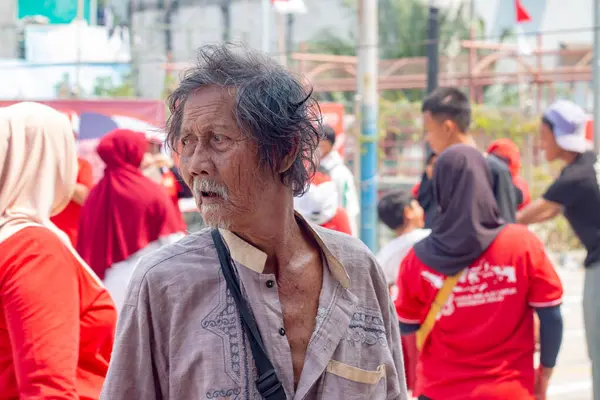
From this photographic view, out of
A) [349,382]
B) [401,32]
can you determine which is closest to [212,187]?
[349,382]

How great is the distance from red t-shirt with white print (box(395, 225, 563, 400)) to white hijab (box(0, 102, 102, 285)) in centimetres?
174

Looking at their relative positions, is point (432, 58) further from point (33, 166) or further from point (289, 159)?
point (289, 159)

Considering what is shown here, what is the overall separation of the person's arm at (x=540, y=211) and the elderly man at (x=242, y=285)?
129 inches

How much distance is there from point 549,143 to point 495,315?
66.9 inches

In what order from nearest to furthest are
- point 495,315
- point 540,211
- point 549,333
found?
point 495,315
point 549,333
point 540,211

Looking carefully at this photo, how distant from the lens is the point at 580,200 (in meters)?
5.16

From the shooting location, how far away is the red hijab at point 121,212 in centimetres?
559

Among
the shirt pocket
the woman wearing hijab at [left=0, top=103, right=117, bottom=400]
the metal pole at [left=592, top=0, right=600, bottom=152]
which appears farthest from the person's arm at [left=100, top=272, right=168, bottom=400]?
the metal pole at [left=592, top=0, right=600, bottom=152]

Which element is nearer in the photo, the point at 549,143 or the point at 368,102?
the point at 549,143

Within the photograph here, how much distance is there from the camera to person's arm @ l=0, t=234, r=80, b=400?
8.57 ft

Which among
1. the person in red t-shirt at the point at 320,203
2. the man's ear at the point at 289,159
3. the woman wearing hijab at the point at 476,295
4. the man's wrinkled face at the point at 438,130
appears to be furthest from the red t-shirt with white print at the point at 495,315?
the man's ear at the point at 289,159

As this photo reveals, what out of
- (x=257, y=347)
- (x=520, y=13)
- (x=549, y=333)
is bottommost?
(x=549, y=333)

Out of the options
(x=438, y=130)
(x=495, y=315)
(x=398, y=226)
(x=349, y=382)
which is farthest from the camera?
(x=398, y=226)

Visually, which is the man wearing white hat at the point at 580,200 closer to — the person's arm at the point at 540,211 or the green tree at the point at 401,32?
the person's arm at the point at 540,211
